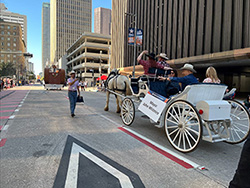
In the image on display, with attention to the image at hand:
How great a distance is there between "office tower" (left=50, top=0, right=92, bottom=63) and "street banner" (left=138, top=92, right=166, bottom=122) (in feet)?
423

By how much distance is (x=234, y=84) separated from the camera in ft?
86.9

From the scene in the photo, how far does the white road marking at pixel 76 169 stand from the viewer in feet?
9.03

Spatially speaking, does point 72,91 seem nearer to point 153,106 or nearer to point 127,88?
point 127,88

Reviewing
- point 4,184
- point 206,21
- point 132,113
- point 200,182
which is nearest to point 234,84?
point 206,21

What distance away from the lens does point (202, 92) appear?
4211 millimetres

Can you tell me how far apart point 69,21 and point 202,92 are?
13392 cm

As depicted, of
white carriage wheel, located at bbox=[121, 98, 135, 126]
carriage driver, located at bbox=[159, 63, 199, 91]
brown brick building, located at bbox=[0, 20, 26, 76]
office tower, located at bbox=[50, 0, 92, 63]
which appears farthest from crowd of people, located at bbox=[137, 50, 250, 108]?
brown brick building, located at bbox=[0, 20, 26, 76]

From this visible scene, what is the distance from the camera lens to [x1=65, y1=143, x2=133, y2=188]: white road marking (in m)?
2.75

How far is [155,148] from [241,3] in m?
18.1

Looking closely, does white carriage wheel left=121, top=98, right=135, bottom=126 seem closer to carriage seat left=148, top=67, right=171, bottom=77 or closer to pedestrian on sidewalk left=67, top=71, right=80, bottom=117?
carriage seat left=148, top=67, right=171, bottom=77

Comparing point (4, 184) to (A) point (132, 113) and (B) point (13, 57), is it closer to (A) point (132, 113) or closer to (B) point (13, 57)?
(A) point (132, 113)

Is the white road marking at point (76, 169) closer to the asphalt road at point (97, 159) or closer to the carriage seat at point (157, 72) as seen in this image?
the asphalt road at point (97, 159)

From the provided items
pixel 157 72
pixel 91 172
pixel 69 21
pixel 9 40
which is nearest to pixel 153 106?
pixel 157 72

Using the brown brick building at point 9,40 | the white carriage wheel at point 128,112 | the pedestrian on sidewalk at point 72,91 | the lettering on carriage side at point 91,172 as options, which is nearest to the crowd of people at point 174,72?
the white carriage wheel at point 128,112
